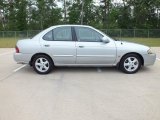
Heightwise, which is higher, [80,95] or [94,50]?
[94,50]

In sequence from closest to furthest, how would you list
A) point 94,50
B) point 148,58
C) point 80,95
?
point 80,95
point 94,50
point 148,58

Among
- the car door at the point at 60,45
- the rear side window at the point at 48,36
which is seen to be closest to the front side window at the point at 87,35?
the car door at the point at 60,45

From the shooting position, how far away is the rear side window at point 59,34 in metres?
9.89

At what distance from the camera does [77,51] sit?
976 cm

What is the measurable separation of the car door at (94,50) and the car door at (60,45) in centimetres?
22

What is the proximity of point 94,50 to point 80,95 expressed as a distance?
299 centimetres

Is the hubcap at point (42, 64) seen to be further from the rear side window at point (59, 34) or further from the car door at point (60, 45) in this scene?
the rear side window at point (59, 34)

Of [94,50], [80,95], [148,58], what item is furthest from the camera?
[148,58]

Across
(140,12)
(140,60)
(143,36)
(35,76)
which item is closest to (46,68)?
(35,76)

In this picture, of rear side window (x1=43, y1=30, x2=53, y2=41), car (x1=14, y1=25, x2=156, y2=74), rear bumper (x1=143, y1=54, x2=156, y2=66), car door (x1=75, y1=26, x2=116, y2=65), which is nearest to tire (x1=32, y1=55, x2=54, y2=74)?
car (x1=14, y1=25, x2=156, y2=74)

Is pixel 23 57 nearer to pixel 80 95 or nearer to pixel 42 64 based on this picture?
pixel 42 64

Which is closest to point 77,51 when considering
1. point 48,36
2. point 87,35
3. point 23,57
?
point 87,35

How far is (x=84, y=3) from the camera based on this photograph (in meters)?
57.5

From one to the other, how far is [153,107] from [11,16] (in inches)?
2157
